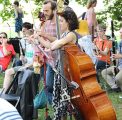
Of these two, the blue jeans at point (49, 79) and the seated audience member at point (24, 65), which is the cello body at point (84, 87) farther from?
the seated audience member at point (24, 65)

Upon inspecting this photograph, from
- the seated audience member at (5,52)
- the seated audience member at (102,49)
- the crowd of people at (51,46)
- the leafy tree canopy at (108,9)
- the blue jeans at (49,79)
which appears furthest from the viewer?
the leafy tree canopy at (108,9)

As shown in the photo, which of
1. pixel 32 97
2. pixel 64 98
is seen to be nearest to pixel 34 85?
pixel 32 97

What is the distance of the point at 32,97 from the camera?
5.25 m

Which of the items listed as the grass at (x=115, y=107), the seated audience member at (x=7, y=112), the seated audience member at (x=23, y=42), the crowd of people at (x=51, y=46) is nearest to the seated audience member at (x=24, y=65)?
the crowd of people at (x=51, y=46)

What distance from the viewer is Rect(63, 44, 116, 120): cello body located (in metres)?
4.66

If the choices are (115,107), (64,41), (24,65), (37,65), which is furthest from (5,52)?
(64,41)

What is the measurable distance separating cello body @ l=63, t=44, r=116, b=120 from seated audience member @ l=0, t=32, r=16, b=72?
4.22 m

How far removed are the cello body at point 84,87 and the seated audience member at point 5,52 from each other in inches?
166

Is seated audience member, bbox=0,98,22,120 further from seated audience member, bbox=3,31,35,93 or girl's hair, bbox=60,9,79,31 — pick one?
seated audience member, bbox=3,31,35,93

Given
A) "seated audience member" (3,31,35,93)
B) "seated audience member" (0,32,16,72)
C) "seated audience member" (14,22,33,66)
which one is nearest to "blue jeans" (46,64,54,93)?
"seated audience member" (3,31,35,93)

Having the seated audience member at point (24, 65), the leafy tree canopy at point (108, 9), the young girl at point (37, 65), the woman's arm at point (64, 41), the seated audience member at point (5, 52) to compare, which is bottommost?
the leafy tree canopy at point (108, 9)

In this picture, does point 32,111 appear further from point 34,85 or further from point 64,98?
point 64,98

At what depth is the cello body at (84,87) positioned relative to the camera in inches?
183

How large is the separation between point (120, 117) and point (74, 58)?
1.64 m
